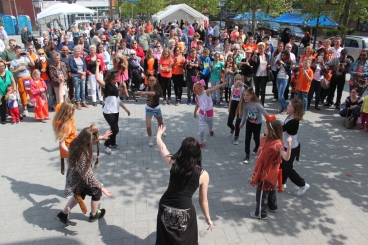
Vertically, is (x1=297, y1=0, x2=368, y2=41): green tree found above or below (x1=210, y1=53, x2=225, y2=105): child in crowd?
above

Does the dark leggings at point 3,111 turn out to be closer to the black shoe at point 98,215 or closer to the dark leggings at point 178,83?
the dark leggings at point 178,83

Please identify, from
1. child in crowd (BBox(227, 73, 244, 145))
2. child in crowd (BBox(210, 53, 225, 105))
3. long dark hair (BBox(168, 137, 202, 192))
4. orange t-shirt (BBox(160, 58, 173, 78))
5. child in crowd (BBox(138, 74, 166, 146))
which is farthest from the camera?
orange t-shirt (BBox(160, 58, 173, 78))

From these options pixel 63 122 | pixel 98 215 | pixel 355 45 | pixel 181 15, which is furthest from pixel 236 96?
pixel 181 15

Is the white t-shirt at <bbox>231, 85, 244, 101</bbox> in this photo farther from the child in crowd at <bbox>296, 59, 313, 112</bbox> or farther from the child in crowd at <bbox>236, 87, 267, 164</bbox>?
the child in crowd at <bbox>296, 59, 313, 112</bbox>

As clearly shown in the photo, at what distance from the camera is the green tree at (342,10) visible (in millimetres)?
12521

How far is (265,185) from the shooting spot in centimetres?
418

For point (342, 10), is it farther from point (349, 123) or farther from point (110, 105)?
point (110, 105)

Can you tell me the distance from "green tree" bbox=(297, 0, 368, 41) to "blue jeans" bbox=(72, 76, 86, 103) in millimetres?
10580

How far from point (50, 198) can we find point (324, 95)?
8575 millimetres

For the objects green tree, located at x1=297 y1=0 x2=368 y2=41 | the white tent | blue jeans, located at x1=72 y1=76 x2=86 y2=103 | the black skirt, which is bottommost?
the black skirt

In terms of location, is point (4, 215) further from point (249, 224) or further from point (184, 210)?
point (249, 224)

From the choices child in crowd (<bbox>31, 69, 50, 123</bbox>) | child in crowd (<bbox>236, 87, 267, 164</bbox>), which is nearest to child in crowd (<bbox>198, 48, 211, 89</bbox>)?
child in crowd (<bbox>236, 87, 267, 164</bbox>)

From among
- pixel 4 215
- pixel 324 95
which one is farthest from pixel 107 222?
pixel 324 95

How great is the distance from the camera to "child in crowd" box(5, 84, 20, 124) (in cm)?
788
